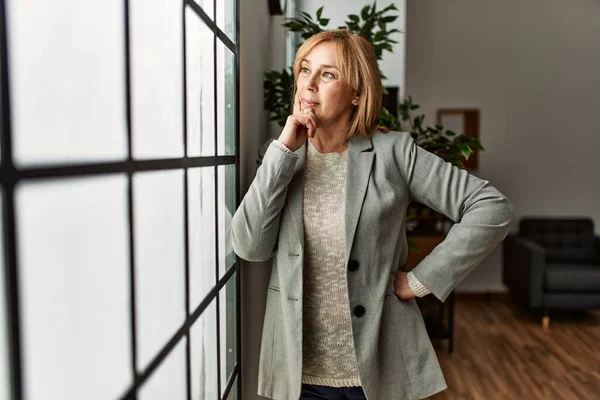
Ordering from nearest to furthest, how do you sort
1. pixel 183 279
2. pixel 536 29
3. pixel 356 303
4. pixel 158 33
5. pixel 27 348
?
pixel 27 348 → pixel 158 33 → pixel 183 279 → pixel 356 303 → pixel 536 29

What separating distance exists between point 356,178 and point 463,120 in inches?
196

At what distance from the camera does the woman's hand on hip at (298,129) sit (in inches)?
53.2

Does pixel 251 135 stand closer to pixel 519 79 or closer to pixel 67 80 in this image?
pixel 67 80

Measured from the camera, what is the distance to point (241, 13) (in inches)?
64.7

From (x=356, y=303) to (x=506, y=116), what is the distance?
5.17 meters

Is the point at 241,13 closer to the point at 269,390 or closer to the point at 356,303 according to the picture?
the point at 356,303

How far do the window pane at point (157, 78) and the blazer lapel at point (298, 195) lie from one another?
0.40m

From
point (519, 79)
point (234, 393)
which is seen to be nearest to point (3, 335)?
point (234, 393)

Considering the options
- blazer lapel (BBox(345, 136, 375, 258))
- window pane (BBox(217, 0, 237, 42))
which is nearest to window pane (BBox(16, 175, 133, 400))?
blazer lapel (BBox(345, 136, 375, 258))

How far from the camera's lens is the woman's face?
1396 mm

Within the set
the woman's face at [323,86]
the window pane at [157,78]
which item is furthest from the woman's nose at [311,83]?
the window pane at [157,78]

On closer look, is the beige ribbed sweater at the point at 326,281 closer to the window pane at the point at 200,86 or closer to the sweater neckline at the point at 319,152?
the sweater neckline at the point at 319,152

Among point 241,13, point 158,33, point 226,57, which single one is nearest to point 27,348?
point 158,33

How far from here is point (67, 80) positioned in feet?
2.02
